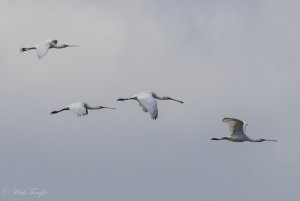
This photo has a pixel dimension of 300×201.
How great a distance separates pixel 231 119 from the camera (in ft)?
217

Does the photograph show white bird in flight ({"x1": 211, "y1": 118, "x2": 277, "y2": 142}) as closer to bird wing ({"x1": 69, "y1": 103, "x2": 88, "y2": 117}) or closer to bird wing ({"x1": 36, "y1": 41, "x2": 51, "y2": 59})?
bird wing ({"x1": 69, "y1": 103, "x2": 88, "y2": 117})

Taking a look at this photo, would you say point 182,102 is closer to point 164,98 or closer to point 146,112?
point 164,98

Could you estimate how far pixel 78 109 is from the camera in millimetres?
66938

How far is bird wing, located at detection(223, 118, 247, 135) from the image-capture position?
220 feet

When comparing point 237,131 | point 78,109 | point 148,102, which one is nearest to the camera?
point 148,102

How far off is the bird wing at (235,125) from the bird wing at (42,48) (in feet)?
26.7

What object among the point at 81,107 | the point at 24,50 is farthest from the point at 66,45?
the point at 81,107

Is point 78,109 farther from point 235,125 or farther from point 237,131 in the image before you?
point 237,131

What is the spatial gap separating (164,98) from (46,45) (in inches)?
214

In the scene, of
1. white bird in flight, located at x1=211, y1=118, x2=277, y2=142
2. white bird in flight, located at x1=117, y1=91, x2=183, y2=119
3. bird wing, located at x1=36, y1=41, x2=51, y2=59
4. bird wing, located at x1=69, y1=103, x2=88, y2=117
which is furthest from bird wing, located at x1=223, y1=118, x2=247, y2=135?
bird wing, located at x1=36, y1=41, x2=51, y2=59

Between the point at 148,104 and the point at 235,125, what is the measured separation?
15.2ft

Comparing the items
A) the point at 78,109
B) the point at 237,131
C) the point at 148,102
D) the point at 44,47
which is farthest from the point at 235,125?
the point at 44,47

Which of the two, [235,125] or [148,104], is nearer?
[148,104]

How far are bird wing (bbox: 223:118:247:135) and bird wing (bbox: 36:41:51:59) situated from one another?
8.14 metres
